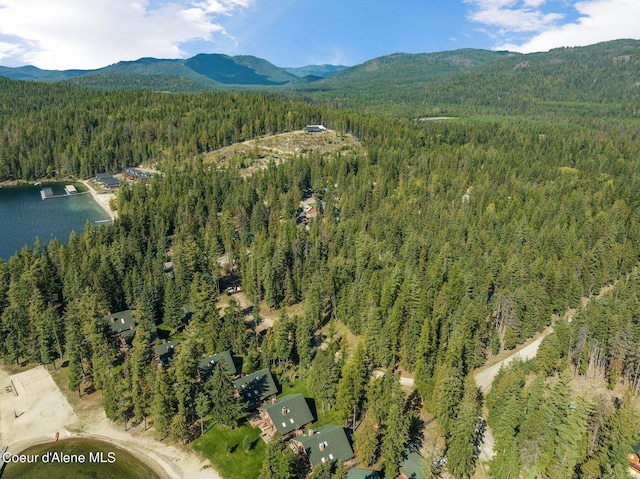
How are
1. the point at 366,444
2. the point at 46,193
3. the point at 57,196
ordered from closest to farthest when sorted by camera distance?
1. the point at 366,444
2. the point at 57,196
3. the point at 46,193

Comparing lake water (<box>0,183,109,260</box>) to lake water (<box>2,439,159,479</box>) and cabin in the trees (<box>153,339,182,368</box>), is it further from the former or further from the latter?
lake water (<box>2,439,159,479</box>)

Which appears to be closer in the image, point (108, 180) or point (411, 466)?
point (411, 466)

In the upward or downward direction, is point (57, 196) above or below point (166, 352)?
above

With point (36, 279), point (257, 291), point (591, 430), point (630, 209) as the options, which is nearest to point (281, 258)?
point (257, 291)

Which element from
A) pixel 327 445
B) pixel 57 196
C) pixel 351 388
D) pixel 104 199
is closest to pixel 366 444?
pixel 327 445

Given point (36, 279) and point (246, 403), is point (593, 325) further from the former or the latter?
point (36, 279)

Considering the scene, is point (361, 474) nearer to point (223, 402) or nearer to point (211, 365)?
point (223, 402)

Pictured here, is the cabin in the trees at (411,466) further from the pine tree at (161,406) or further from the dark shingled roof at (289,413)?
→ the pine tree at (161,406)
